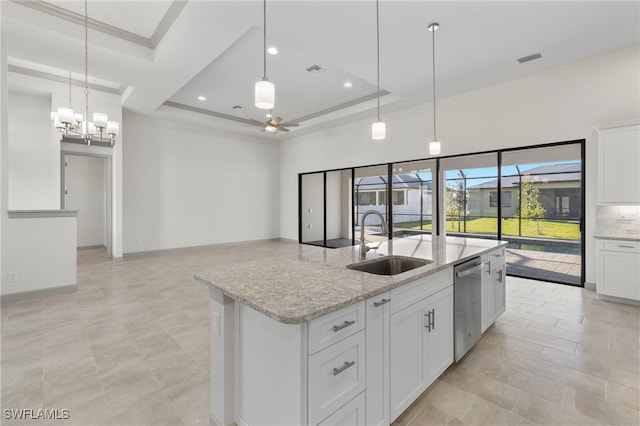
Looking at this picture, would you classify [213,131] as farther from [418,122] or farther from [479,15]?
[479,15]

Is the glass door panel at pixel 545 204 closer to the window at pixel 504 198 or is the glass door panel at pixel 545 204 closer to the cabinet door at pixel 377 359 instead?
the window at pixel 504 198

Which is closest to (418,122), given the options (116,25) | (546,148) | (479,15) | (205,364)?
(546,148)

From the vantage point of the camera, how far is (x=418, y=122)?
625cm

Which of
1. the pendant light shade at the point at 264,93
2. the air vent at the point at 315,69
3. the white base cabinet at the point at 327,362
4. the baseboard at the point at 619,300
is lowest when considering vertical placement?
the baseboard at the point at 619,300

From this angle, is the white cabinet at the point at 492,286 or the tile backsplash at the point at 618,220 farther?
the tile backsplash at the point at 618,220

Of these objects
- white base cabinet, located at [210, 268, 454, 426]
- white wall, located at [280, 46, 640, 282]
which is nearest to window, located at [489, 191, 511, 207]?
white wall, located at [280, 46, 640, 282]

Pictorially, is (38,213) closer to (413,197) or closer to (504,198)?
(413,197)

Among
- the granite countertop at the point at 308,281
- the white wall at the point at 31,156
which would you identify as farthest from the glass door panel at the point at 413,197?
the white wall at the point at 31,156

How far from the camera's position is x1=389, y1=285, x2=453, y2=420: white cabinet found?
1664 mm

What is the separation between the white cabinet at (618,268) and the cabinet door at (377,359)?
4.12 metres

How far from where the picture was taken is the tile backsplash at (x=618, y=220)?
396cm

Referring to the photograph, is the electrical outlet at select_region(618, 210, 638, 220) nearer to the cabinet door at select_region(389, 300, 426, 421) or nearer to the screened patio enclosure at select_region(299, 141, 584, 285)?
the screened patio enclosure at select_region(299, 141, 584, 285)

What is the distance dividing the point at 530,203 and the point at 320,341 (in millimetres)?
6211

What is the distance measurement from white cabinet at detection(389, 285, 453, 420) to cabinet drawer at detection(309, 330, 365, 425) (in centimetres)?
30
